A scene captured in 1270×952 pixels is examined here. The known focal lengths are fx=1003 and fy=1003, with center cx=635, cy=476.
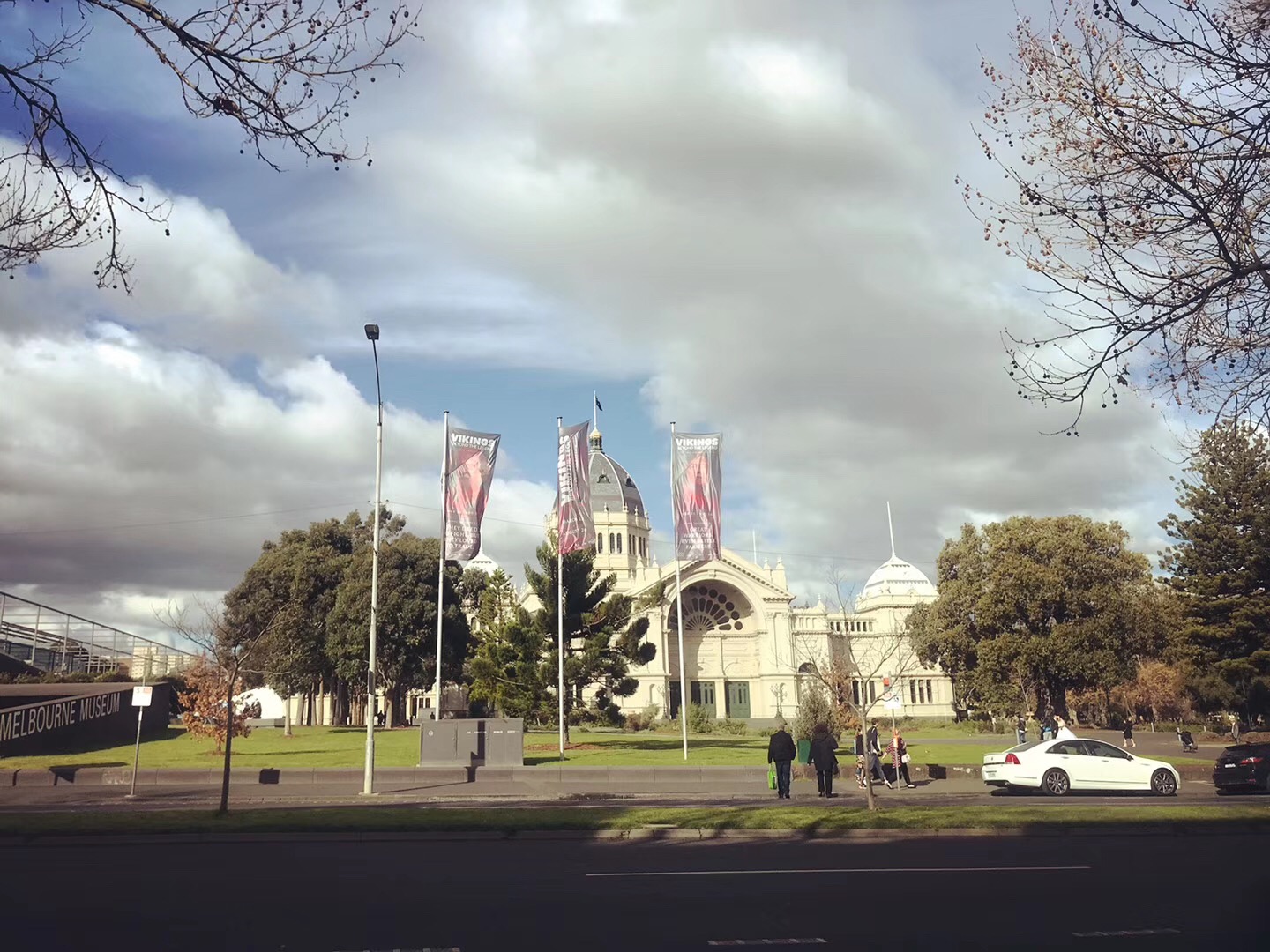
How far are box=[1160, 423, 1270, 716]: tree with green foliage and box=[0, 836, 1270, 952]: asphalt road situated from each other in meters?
38.5

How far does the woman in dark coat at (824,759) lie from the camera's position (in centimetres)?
2256

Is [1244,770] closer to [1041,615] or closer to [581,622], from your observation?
[581,622]

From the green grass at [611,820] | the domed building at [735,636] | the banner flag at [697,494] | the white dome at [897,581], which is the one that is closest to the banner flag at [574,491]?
the banner flag at [697,494]

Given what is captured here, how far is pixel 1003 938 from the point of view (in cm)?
795

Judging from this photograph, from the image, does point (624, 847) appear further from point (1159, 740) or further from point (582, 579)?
point (1159, 740)

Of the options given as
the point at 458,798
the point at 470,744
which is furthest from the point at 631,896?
the point at 470,744

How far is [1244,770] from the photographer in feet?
77.7

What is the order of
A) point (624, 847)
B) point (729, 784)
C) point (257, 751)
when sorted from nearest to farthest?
point (624, 847) < point (729, 784) < point (257, 751)

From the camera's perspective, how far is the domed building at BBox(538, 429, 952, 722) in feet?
250

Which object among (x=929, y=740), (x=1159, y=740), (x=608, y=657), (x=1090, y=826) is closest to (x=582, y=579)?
(x=608, y=657)

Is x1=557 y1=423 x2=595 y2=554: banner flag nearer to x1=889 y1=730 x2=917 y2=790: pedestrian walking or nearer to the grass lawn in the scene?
the grass lawn

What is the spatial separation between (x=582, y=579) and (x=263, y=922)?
31012 millimetres

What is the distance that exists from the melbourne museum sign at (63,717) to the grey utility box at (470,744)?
574 inches

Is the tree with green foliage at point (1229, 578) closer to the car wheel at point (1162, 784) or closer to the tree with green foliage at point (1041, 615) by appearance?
the tree with green foliage at point (1041, 615)
